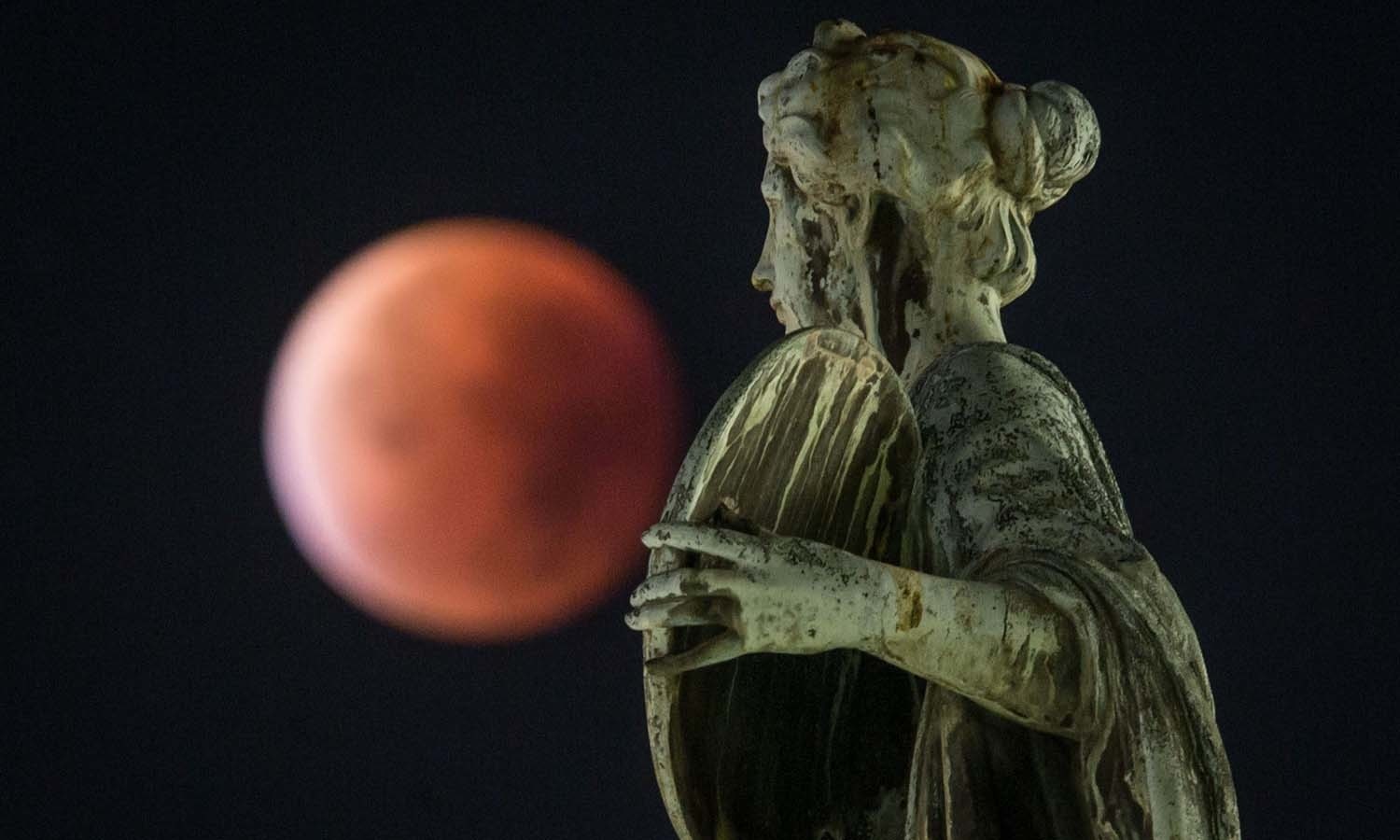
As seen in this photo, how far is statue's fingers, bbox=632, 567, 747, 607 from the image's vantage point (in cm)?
165

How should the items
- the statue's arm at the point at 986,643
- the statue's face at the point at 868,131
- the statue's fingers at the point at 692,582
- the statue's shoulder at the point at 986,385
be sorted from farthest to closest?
the statue's face at the point at 868,131, the statue's shoulder at the point at 986,385, the statue's arm at the point at 986,643, the statue's fingers at the point at 692,582

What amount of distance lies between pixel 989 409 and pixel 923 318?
27cm

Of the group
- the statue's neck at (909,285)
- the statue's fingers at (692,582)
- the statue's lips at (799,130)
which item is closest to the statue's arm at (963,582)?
the statue's fingers at (692,582)

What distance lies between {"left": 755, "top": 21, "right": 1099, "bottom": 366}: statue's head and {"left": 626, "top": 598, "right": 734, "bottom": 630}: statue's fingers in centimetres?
74

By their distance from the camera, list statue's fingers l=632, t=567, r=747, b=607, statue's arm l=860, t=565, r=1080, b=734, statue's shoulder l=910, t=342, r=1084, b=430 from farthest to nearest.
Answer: statue's shoulder l=910, t=342, r=1084, b=430, statue's arm l=860, t=565, r=1080, b=734, statue's fingers l=632, t=567, r=747, b=607

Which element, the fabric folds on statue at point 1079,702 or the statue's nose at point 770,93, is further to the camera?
the statue's nose at point 770,93

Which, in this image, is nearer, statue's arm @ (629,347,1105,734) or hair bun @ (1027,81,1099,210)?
statue's arm @ (629,347,1105,734)

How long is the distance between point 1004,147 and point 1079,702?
68cm

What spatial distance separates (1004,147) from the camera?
2.32m

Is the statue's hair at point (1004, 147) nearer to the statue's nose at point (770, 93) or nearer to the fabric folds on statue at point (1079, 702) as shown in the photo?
the statue's nose at point (770, 93)

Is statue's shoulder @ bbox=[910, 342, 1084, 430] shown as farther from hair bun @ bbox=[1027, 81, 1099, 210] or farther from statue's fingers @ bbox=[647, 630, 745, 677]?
statue's fingers @ bbox=[647, 630, 745, 677]

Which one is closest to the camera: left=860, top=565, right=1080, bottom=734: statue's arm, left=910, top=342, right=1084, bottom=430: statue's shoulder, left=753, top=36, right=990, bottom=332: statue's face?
left=860, top=565, right=1080, bottom=734: statue's arm

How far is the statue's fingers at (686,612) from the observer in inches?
65.5

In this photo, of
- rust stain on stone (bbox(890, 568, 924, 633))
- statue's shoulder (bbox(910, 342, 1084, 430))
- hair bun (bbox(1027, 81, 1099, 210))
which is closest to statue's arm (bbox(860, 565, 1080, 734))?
rust stain on stone (bbox(890, 568, 924, 633))
